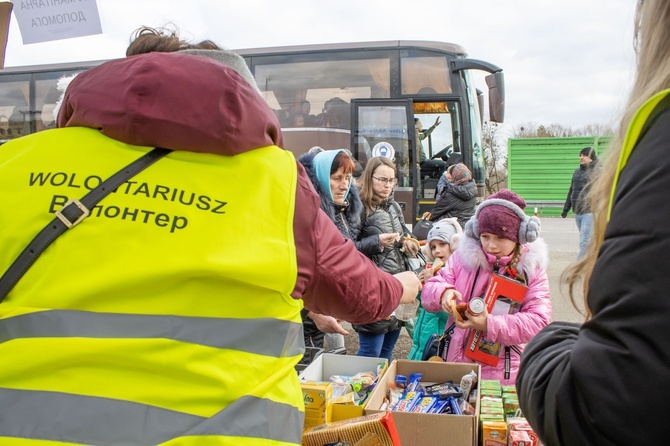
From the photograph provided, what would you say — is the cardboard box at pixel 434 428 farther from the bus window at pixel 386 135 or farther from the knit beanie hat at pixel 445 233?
the bus window at pixel 386 135

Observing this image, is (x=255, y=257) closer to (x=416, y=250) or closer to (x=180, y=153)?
(x=180, y=153)

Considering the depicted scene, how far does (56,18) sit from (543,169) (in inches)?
755

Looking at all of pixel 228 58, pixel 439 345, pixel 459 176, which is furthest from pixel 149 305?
pixel 459 176

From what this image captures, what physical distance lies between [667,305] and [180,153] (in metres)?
0.91

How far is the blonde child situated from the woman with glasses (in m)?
0.22

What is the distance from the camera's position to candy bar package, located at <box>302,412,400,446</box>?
174cm

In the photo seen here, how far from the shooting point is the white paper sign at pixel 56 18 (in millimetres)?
3166

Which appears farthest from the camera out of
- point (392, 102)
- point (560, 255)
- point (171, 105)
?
point (560, 255)

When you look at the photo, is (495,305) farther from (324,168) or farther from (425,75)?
(425,75)

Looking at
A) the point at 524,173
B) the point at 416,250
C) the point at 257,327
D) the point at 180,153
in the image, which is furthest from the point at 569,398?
the point at 524,173

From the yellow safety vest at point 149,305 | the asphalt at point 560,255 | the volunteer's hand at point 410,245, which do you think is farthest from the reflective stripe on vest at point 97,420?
the volunteer's hand at point 410,245

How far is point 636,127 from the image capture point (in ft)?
2.76

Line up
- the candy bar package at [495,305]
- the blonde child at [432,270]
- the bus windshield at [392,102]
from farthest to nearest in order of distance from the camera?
the bus windshield at [392,102] → the blonde child at [432,270] → the candy bar package at [495,305]

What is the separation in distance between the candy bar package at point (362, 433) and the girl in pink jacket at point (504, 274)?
3.85ft
